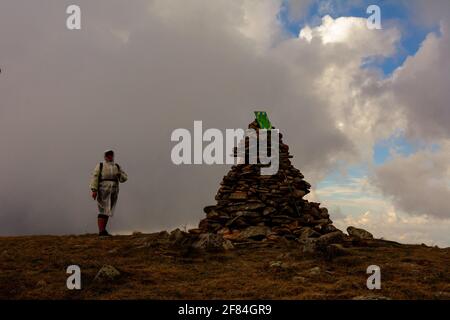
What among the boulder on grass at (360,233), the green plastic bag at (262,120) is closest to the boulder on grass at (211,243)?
the green plastic bag at (262,120)

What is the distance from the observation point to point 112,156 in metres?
18.2

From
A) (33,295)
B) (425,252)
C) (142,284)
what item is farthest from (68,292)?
(425,252)

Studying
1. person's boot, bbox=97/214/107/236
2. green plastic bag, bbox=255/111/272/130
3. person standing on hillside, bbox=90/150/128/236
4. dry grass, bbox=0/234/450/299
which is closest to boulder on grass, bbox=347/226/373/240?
dry grass, bbox=0/234/450/299

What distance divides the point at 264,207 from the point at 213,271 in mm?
5546

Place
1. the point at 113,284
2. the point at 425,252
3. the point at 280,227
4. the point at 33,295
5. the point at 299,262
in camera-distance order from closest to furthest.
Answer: the point at 33,295 → the point at 113,284 → the point at 299,262 → the point at 425,252 → the point at 280,227

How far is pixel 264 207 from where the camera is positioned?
1747cm

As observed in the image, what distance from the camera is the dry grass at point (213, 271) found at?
10.1 m

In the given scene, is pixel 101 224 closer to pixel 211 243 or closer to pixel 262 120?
pixel 211 243

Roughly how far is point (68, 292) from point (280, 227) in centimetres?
885

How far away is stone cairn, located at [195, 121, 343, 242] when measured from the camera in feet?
55.8
